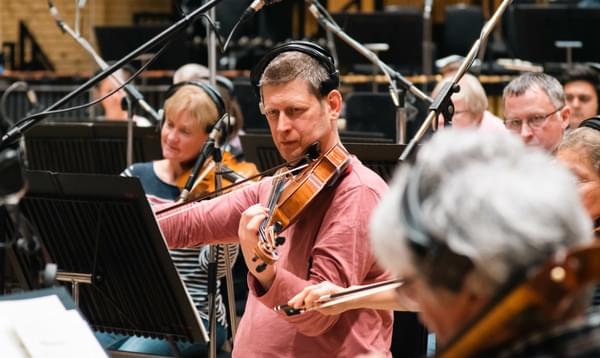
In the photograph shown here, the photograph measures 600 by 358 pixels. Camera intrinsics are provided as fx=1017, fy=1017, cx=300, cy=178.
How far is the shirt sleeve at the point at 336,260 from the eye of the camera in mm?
2441

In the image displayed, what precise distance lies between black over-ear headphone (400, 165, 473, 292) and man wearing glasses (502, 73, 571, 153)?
9.62 ft

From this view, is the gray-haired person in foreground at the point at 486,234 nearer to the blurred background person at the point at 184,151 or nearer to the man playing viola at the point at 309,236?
the man playing viola at the point at 309,236

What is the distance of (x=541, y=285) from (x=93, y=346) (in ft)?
3.31

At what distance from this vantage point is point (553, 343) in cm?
120

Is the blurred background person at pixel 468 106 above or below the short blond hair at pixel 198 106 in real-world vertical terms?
below

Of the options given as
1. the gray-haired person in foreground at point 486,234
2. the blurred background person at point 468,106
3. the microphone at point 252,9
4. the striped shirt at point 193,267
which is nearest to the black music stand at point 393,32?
the blurred background person at point 468,106

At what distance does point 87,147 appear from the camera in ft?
16.5

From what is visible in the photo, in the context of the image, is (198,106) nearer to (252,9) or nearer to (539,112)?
(252,9)

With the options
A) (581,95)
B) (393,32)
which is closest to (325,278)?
(581,95)

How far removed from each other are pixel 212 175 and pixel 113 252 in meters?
0.98

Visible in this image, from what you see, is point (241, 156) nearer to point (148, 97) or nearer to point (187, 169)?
point (187, 169)

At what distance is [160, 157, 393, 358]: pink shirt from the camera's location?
248 cm

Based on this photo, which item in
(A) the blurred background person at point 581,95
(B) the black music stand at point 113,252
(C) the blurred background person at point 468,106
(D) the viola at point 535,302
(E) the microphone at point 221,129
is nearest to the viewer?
(D) the viola at point 535,302

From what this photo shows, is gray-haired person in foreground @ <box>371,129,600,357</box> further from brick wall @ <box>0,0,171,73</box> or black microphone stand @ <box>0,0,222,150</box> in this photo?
brick wall @ <box>0,0,171,73</box>
